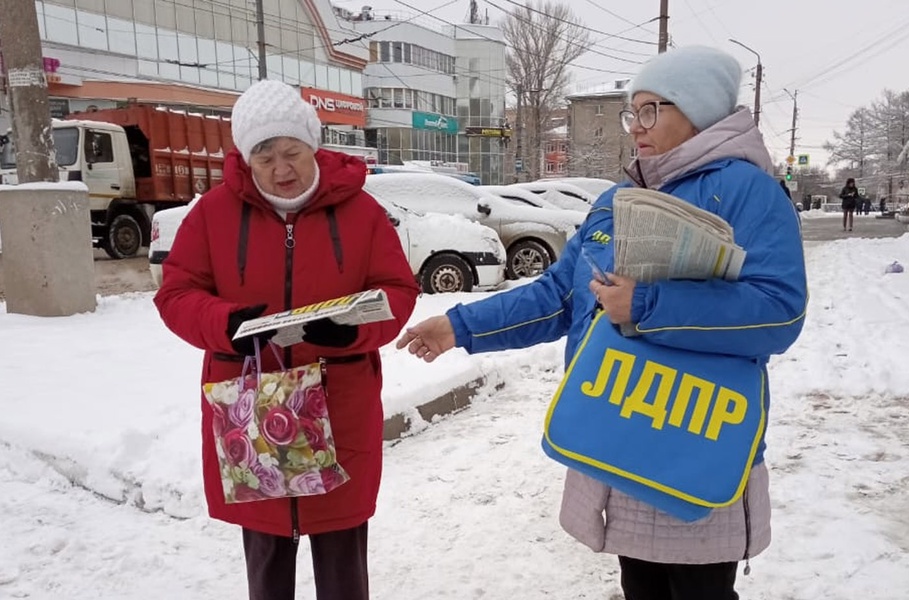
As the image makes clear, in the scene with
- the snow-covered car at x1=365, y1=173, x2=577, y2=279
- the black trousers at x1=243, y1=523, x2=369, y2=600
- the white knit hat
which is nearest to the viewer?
the white knit hat

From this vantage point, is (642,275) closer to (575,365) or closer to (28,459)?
(575,365)

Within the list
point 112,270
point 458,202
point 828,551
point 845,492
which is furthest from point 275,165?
point 112,270

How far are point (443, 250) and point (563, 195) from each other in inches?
348

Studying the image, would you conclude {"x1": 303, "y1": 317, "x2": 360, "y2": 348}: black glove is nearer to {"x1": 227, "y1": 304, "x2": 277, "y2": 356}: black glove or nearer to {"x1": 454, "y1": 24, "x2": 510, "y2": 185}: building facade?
{"x1": 227, "y1": 304, "x2": 277, "y2": 356}: black glove

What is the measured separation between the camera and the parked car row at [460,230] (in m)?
8.58

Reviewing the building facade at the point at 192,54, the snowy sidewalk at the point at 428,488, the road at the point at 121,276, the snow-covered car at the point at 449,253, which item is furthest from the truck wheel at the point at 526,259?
the building facade at the point at 192,54

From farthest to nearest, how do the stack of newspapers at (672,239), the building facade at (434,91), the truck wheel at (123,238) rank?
the building facade at (434,91)
the truck wheel at (123,238)
the stack of newspapers at (672,239)

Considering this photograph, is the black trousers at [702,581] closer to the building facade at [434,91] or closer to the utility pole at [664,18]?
the utility pole at [664,18]

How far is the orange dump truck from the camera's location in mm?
13180

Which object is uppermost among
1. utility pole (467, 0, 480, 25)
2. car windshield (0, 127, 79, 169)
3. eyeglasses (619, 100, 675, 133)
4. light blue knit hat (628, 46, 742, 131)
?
utility pole (467, 0, 480, 25)

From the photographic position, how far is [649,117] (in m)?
1.71

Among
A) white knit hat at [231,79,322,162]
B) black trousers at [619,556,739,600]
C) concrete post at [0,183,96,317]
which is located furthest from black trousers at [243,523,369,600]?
concrete post at [0,183,96,317]

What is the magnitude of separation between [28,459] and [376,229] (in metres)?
2.71

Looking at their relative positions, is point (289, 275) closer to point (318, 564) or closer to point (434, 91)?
point (318, 564)
